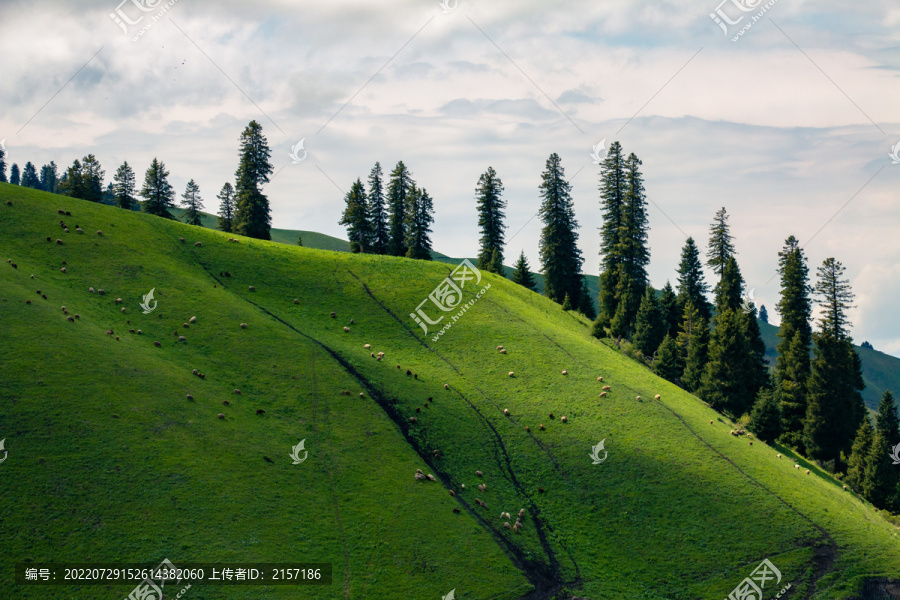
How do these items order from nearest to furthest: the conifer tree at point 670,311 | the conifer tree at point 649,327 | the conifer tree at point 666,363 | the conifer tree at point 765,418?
the conifer tree at point 765,418
the conifer tree at point 666,363
the conifer tree at point 649,327
the conifer tree at point 670,311

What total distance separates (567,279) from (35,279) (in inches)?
2653

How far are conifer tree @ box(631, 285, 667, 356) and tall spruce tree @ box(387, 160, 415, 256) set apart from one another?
37236mm

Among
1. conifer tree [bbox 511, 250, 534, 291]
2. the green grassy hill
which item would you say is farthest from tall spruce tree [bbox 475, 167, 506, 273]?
the green grassy hill

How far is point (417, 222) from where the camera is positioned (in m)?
98.2

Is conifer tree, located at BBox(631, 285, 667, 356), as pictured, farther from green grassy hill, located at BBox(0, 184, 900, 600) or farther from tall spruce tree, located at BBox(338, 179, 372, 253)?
tall spruce tree, located at BBox(338, 179, 372, 253)

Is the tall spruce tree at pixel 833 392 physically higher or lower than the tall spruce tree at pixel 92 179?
lower

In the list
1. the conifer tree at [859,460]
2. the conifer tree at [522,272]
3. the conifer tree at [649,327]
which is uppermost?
the conifer tree at [522,272]

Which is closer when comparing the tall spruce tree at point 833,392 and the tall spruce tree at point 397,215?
the tall spruce tree at point 833,392

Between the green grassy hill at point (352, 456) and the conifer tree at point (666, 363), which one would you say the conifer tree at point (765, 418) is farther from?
the green grassy hill at point (352, 456)

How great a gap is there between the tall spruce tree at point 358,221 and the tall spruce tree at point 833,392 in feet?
207

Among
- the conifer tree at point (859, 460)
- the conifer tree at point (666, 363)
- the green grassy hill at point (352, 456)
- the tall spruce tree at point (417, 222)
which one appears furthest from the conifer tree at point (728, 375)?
the tall spruce tree at point (417, 222)

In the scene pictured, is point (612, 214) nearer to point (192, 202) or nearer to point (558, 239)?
point (558, 239)

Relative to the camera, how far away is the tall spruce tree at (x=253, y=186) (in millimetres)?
91875

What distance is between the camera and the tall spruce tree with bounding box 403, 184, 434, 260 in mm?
98188
